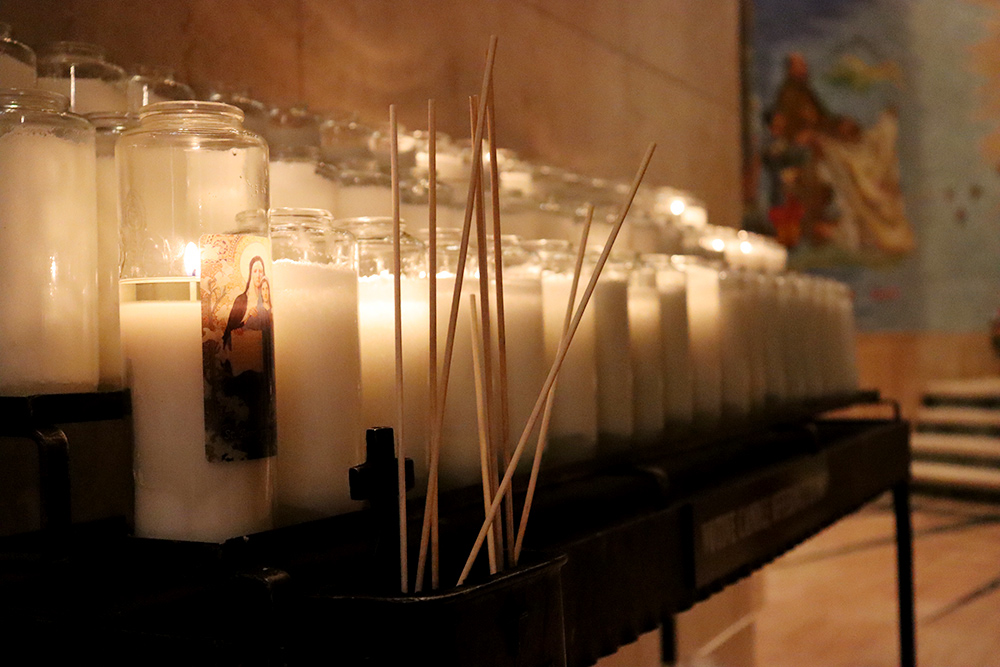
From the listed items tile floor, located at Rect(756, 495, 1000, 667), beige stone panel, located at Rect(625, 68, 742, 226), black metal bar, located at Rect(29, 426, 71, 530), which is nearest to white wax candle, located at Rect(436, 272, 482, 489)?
black metal bar, located at Rect(29, 426, 71, 530)

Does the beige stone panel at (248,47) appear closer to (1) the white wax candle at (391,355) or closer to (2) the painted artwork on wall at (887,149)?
(1) the white wax candle at (391,355)

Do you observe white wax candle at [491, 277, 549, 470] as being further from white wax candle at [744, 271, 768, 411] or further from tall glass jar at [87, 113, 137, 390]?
white wax candle at [744, 271, 768, 411]

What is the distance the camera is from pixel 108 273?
90cm

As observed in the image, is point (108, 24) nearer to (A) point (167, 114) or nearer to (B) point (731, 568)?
(A) point (167, 114)

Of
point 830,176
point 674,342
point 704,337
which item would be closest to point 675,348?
point 674,342

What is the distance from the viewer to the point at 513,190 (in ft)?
4.73

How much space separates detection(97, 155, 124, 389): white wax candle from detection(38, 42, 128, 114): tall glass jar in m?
0.10

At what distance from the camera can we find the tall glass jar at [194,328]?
78cm

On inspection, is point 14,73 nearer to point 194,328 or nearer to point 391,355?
point 194,328

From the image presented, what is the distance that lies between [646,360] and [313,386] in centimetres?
68

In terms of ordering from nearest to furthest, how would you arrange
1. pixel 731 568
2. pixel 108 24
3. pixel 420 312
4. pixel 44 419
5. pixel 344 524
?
pixel 44 419 → pixel 344 524 → pixel 420 312 → pixel 108 24 → pixel 731 568

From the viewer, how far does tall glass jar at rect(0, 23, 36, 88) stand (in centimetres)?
89

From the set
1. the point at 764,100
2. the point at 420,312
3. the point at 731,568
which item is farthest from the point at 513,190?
the point at 764,100

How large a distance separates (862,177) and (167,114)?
8.57 meters
